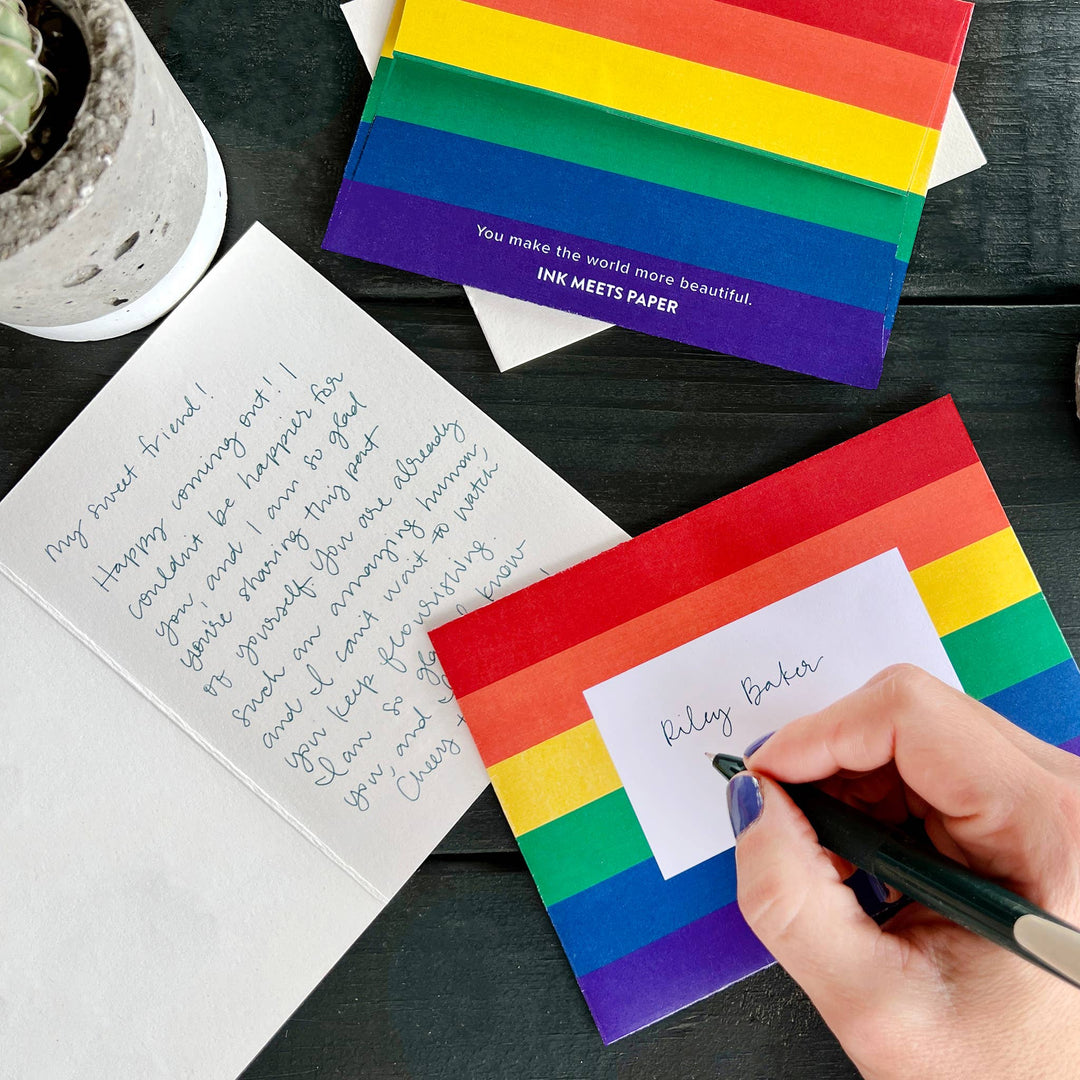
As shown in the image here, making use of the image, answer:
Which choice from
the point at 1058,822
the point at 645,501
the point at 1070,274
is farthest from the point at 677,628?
the point at 1070,274

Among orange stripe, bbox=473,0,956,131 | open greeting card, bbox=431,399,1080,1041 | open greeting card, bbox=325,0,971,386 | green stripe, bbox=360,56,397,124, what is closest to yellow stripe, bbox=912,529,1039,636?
open greeting card, bbox=431,399,1080,1041

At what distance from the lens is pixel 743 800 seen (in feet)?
1.36

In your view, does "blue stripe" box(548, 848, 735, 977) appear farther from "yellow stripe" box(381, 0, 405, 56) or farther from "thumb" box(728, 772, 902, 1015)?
"yellow stripe" box(381, 0, 405, 56)

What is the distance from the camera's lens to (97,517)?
1.53ft

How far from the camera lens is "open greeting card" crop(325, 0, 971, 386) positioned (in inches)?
17.9

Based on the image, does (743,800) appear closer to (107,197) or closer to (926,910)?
(926,910)

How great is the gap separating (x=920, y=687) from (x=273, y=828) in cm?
34

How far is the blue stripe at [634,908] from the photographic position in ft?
1.50

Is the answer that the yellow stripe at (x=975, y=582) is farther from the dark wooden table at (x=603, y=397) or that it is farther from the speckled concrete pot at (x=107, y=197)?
the speckled concrete pot at (x=107, y=197)

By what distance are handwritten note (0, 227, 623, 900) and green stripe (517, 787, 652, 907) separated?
1.8 inches

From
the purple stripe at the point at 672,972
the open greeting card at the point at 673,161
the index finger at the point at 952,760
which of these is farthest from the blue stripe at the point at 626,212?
the purple stripe at the point at 672,972

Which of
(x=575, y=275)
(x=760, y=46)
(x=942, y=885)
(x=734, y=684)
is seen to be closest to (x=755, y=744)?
(x=734, y=684)

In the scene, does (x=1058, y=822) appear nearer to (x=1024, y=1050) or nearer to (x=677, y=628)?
(x=1024, y=1050)

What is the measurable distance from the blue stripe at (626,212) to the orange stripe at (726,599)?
0.37ft
